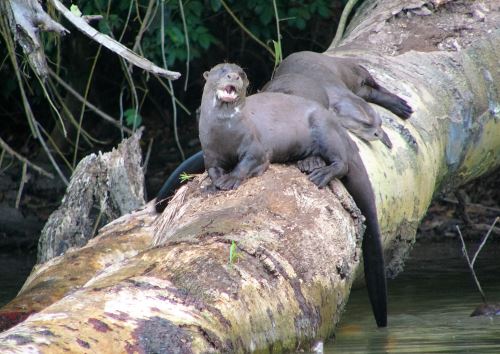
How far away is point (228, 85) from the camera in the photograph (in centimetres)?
392

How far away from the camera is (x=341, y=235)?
3.72 meters

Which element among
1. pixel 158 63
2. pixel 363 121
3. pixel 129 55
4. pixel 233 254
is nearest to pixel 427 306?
pixel 363 121

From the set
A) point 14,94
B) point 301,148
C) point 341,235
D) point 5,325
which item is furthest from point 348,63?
point 14,94

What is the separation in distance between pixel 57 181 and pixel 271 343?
5421 mm

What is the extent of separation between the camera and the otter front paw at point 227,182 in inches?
149

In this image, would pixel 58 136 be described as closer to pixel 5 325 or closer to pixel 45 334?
pixel 5 325

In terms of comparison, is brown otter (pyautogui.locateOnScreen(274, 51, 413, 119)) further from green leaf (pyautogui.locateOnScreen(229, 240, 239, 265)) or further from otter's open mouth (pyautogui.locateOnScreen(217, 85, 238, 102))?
green leaf (pyautogui.locateOnScreen(229, 240, 239, 265))

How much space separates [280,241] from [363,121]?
3.81 feet

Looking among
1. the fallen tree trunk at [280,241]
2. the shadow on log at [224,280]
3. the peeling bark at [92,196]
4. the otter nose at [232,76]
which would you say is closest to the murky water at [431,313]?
the fallen tree trunk at [280,241]

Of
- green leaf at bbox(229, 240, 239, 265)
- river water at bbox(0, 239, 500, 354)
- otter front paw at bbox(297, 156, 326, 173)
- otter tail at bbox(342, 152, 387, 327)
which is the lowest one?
river water at bbox(0, 239, 500, 354)

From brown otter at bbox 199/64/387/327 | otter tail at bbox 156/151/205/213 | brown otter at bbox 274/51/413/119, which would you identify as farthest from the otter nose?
brown otter at bbox 274/51/413/119

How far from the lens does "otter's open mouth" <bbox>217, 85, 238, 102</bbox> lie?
3924 millimetres

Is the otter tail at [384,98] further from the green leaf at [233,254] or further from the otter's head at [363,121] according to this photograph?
the green leaf at [233,254]

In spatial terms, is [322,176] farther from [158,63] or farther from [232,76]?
[158,63]
